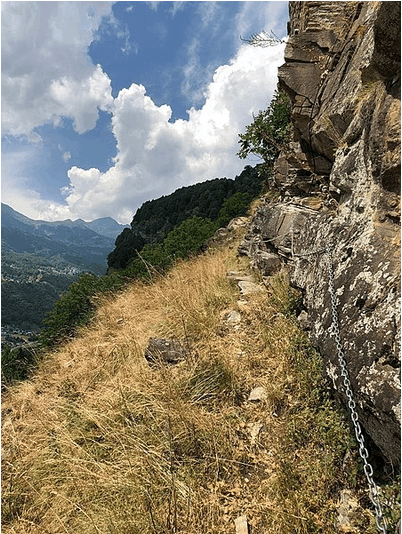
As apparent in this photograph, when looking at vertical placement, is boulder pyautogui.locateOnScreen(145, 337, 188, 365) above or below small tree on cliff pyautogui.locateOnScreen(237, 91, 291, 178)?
below

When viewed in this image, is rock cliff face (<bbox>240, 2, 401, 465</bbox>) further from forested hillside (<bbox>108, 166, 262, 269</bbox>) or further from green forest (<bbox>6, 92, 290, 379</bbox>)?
forested hillside (<bbox>108, 166, 262, 269</bbox>)

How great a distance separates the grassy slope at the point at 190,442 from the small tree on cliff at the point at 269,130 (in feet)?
42.9

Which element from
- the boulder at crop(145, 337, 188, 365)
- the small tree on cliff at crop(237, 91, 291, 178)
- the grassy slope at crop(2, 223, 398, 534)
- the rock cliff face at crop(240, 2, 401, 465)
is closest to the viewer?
A: the rock cliff face at crop(240, 2, 401, 465)

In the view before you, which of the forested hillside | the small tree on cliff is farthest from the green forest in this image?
the forested hillside

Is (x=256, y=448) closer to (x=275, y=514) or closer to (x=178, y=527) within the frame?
(x=275, y=514)

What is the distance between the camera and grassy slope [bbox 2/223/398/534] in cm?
A: 262

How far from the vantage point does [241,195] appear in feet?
111

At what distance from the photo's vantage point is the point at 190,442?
3279 mm

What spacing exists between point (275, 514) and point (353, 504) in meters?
0.60

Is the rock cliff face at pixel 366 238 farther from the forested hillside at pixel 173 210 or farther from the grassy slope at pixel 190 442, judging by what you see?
the forested hillside at pixel 173 210

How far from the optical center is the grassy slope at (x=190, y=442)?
2.62 m

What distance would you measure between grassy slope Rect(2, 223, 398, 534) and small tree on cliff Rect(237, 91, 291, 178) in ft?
42.9

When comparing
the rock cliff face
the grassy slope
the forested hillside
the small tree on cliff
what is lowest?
the grassy slope

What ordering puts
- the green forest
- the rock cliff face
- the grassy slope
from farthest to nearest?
the green forest < the grassy slope < the rock cliff face
